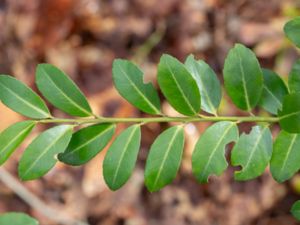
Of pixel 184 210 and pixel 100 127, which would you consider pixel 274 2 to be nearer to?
pixel 184 210

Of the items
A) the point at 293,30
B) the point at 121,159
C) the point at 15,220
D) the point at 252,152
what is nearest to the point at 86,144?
the point at 121,159

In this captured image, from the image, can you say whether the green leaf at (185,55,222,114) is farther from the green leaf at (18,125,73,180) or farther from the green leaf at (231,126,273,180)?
the green leaf at (18,125,73,180)

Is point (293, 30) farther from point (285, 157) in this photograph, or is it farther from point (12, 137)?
point (12, 137)

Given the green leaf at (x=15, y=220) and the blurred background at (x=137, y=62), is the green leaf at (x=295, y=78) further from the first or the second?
the blurred background at (x=137, y=62)

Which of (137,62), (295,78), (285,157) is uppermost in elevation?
(295,78)

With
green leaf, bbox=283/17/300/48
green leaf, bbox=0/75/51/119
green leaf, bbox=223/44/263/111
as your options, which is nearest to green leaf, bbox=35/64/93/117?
green leaf, bbox=0/75/51/119

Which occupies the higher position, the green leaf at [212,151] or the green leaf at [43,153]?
the green leaf at [43,153]

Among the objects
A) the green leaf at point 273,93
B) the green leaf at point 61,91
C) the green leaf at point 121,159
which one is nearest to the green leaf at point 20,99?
the green leaf at point 61,91

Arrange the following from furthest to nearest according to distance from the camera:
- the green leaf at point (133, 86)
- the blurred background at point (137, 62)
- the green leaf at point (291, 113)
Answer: the blurred background at point (137, 62)
the green leaf at point (133, 86)
the green leaf at point (291, 113)

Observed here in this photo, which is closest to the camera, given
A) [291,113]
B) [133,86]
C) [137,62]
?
[291,113]
